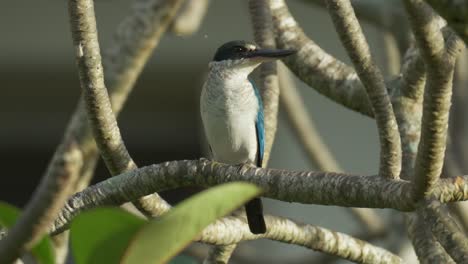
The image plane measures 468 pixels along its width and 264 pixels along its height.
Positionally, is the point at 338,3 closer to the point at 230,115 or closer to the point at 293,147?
the point at 230,115

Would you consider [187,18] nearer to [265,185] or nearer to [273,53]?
[273,53]

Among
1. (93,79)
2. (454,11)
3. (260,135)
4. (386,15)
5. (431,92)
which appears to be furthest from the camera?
(386,15)

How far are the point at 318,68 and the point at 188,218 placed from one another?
201 cm

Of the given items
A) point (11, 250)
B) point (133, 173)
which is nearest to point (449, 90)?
point (133, 173)

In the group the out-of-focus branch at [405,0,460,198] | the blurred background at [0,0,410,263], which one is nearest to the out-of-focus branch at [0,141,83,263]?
the out-of-focus branch at [405,0,460,198]

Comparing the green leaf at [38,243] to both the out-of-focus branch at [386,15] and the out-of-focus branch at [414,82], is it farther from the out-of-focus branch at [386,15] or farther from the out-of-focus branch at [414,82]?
the out-of-focus branch at [386,15]

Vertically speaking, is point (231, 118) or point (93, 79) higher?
point (93, 79)

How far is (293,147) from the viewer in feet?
22.2

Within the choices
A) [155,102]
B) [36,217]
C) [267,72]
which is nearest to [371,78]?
[267,72]

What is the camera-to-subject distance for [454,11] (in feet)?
4.41

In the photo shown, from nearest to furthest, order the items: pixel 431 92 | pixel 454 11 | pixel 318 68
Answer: pixel 454 11
pixel 431 92
pixel 318 68

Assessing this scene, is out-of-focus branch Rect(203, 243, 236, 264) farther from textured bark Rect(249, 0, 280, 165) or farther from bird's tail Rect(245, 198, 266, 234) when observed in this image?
textured bark Rect(249, 0, 280, 165)

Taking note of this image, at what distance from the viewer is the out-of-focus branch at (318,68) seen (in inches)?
128

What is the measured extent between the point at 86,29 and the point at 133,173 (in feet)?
1.04
